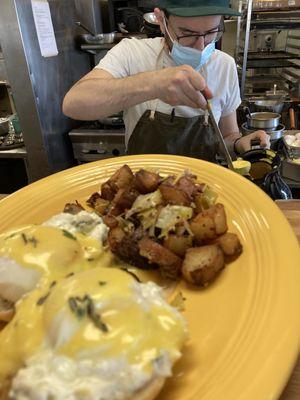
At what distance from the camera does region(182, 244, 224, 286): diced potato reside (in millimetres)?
873

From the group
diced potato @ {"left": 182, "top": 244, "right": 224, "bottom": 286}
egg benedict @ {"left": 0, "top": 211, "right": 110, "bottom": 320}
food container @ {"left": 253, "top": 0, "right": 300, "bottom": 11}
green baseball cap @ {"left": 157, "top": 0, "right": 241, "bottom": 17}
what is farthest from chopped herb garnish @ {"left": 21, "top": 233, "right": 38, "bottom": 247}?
food container @ {"left": 253, "top": 0, "right": 300, "bottom": 11}

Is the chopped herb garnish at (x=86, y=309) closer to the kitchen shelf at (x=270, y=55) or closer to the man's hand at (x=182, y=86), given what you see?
the man's hand at (x=182, y=86)

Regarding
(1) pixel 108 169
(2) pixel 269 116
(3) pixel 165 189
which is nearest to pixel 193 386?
(3) pixel 165 189

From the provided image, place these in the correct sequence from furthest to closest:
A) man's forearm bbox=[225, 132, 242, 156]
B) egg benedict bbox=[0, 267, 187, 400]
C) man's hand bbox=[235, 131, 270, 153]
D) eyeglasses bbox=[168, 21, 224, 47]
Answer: man's forearm bbox=[225, 132, 242, 156], man's hand bbox=[235, 131, 270, 153], eyeglasses bbox=[168, 21, 224, 47], egg benedict bbox=[0, 267, 187, 400]

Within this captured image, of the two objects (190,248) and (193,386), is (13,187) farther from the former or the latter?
(193,386)

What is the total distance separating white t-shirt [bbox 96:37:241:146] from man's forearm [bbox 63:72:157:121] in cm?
21

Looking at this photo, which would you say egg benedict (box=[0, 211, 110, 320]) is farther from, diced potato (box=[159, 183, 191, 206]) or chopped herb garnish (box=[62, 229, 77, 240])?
diced potato (box=[159, 183, 191, 206])

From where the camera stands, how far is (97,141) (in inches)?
114

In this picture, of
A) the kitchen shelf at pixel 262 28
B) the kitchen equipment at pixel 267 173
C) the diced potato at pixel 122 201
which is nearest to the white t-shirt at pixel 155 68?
the kitchen equipment at pixel 267 173

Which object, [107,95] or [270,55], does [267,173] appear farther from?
[270,55]

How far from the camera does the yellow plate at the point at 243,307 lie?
1.99 feet

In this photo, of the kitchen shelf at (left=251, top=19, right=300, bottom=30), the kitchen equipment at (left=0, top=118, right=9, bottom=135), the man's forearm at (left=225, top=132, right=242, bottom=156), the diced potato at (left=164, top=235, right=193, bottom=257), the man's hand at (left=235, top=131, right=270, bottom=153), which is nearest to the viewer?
the diced potato at (left=164, top=235, right=193, bottom=257)

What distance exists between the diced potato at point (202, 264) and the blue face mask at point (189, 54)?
121cm

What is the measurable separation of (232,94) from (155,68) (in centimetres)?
50
